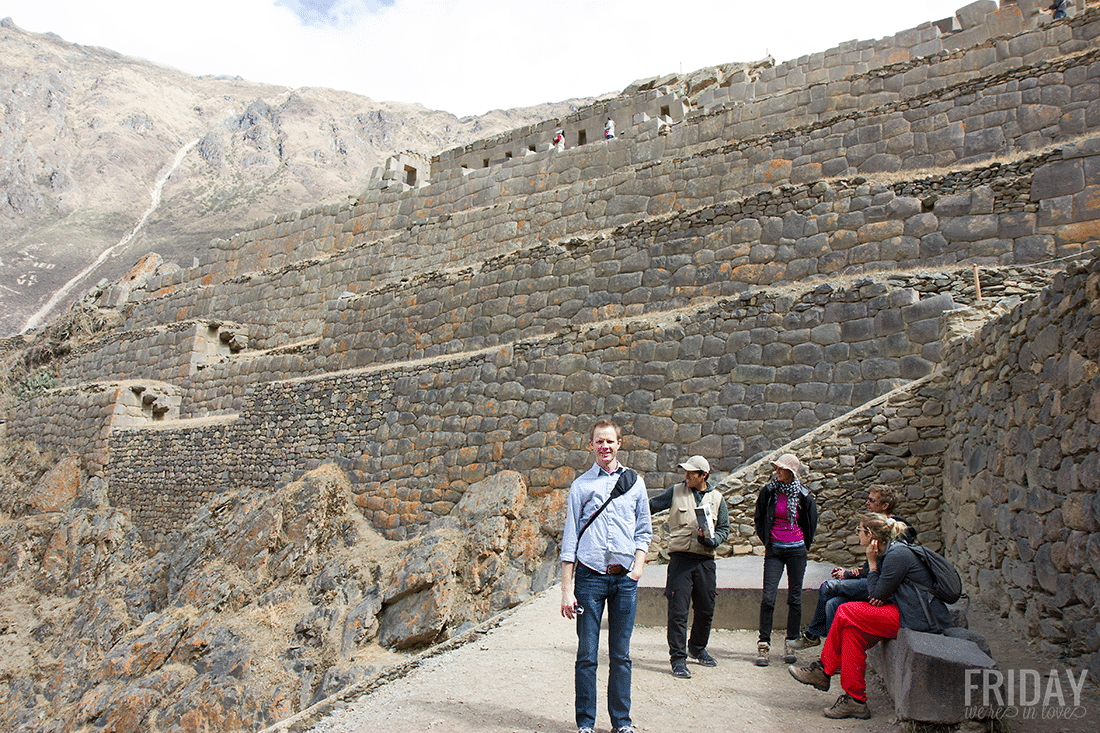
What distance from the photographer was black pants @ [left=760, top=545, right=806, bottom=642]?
5305mm

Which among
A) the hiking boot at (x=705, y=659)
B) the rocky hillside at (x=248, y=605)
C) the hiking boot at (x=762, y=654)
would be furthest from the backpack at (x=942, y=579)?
the rocky hillside at (x=248, y=605)

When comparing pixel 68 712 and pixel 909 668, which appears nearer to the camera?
pixel 909 668

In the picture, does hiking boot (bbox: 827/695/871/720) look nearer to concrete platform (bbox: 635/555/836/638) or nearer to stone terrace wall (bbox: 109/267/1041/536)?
concrete platform (bbox: 635/555/836/638)

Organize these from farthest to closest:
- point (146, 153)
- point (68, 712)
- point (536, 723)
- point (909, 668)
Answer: point (146, 153), point (68, 712), point (536, 723), point (909, 668)

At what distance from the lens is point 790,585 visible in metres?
5.40

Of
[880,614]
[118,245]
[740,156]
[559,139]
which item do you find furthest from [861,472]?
[118,245]

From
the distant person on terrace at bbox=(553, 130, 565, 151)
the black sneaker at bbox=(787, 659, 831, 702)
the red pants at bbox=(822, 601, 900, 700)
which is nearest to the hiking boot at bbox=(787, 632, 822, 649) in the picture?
the black sneaker at bbox=(787, 659, 831, 702)

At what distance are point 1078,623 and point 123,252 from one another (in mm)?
55747

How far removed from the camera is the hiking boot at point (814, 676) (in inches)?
177

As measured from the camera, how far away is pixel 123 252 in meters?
49.0

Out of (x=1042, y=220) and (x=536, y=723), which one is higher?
(x=1042, y=220)

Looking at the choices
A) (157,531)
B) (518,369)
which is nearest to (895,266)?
(518,369)

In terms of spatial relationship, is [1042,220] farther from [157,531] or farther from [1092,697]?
[157,531]

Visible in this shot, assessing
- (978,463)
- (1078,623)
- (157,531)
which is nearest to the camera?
(1078,623)
